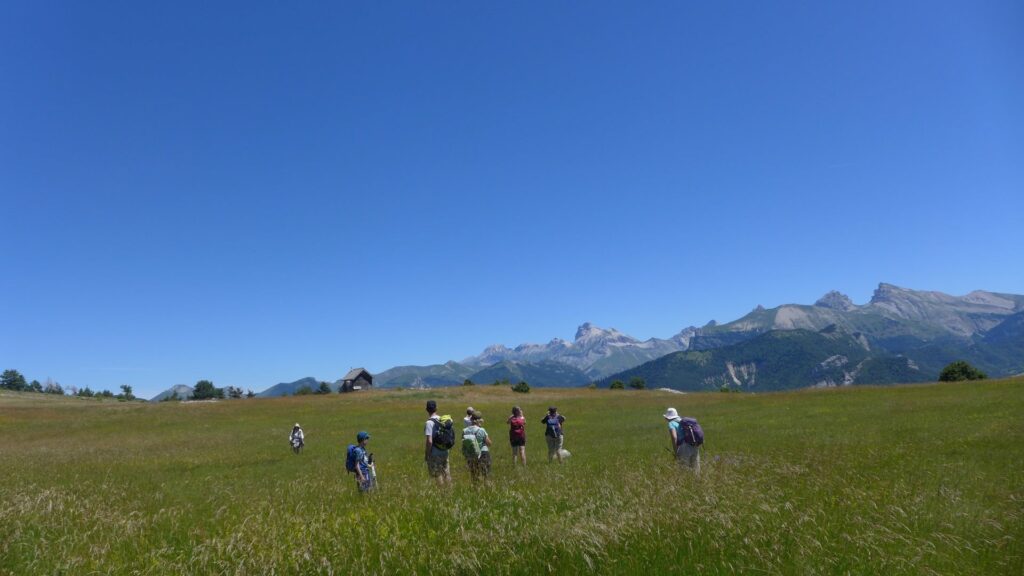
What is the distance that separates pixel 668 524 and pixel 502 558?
6.32ft

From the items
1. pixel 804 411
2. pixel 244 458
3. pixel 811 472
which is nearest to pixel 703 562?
pixel 811 472

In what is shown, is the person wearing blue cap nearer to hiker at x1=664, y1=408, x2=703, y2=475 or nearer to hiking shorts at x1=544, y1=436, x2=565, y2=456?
hiker at x1=664, y1=408, x2=703, y2=475

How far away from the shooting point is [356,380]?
4518 inches

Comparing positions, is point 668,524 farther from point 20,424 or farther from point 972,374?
point 972,374

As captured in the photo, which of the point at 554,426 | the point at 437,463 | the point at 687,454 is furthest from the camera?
the point at 554,426

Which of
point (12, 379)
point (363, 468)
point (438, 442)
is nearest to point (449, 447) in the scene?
point (438, 442)

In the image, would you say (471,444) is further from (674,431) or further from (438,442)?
(674,431)

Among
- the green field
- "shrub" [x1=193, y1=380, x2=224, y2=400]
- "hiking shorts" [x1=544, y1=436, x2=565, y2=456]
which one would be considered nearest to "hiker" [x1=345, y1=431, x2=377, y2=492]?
the green field

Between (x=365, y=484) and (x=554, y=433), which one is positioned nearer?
(x=365, y=484)

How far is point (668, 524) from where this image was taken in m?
5.93

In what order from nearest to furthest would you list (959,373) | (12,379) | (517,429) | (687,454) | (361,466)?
(361,466) → (687,454) → (517,429) → (959,373) → (12,379)

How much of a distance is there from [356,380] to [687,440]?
110 metres

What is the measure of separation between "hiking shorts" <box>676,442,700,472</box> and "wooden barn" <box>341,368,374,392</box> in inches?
4057

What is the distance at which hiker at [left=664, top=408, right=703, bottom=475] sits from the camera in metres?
13.2
